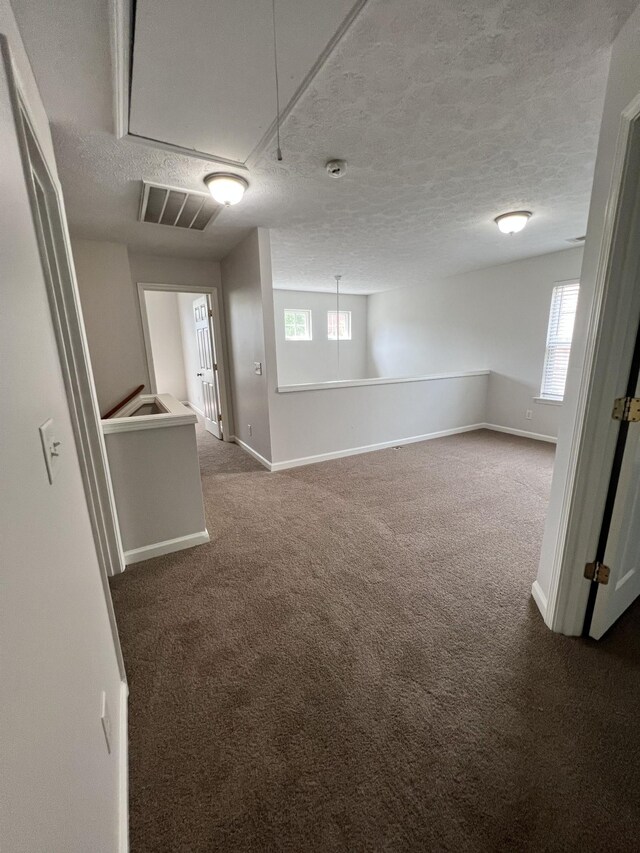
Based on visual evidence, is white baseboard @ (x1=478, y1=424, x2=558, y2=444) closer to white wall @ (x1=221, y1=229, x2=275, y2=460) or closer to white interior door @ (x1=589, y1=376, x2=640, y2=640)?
white interior door @ (x1=589, y1=376, x2=640, y2=640)

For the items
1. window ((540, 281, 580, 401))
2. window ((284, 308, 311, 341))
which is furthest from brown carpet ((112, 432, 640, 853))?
window ((284, 308, 311, 341))

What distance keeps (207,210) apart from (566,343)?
14.5ft

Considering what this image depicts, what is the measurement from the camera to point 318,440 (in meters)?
4.01

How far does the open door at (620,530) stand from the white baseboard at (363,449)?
279 cm

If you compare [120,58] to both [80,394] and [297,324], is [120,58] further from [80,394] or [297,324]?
[297,324]

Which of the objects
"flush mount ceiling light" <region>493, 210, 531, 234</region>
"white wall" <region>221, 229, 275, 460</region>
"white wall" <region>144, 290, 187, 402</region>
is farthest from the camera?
"white wall" <region>144, 290, 187, 402</region>

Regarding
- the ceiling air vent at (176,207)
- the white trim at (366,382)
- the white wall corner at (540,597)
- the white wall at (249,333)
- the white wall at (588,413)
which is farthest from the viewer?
the white trim at (366,382)

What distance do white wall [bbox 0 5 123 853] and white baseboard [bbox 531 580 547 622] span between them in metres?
1.87

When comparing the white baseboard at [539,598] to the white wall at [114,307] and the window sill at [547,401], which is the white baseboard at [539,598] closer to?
the window sill at [547,401]

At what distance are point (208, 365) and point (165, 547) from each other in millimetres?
3258

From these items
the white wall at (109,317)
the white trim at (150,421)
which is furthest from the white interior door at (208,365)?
the white trim at (150,421)

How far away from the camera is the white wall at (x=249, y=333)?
3404 millimetres

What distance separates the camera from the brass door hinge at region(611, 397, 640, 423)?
4.38 feet

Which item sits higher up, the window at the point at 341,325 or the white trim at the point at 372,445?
the window at the point at 341,325
